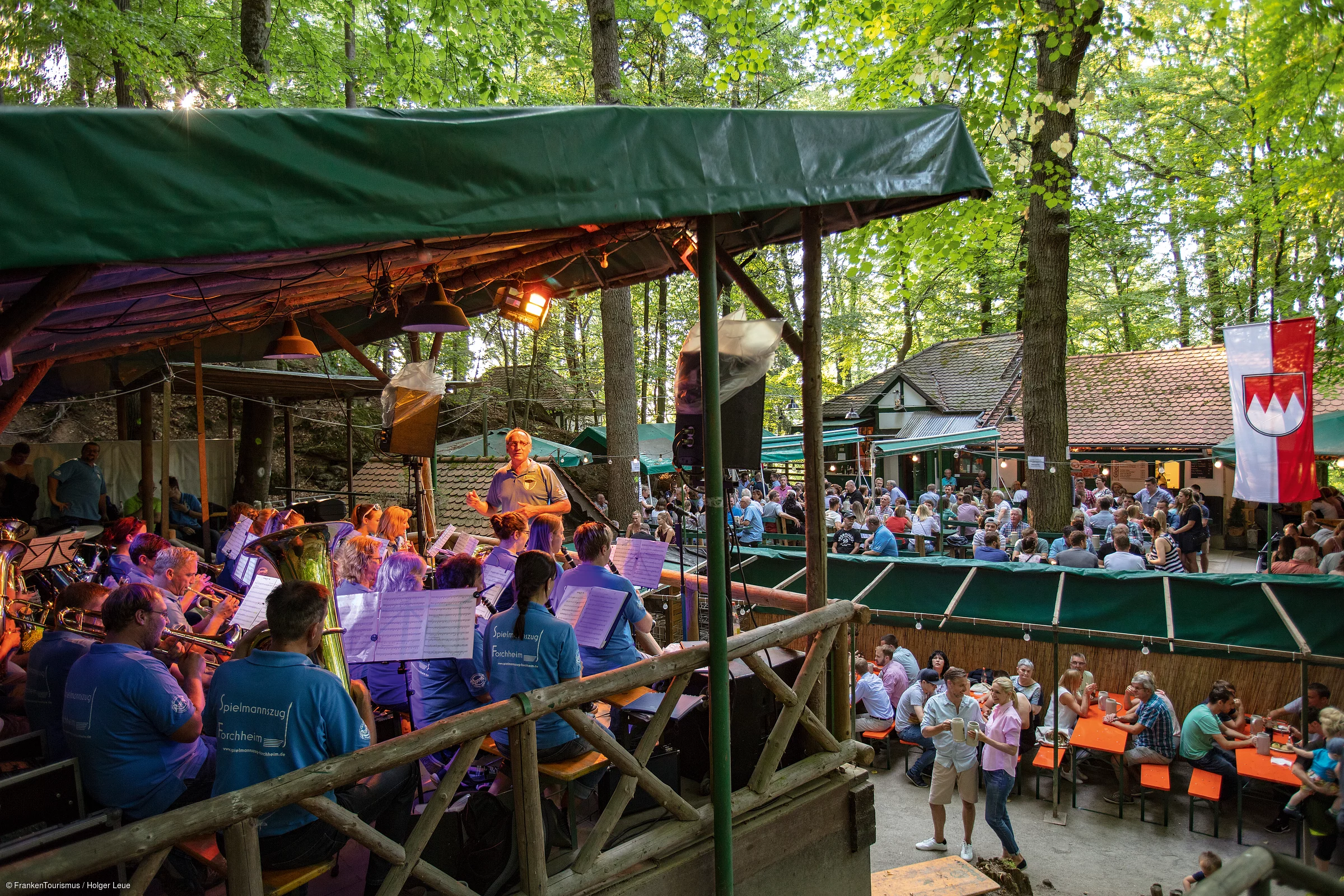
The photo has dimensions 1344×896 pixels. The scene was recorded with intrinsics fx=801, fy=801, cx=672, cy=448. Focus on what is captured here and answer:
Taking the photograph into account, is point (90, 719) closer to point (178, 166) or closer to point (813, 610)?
point (178, 166)

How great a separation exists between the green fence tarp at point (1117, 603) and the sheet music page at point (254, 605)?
4.70m

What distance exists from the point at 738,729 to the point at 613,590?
0.97 metres

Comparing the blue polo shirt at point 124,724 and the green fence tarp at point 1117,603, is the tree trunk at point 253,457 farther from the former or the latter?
the blue polo shirt at point 124,724

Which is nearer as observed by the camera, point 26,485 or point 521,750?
point 521,750

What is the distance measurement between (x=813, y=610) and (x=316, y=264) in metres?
2.94

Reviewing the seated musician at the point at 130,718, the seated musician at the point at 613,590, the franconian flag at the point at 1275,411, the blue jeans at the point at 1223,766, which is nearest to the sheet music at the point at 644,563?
the seated musician at the point at 613,590

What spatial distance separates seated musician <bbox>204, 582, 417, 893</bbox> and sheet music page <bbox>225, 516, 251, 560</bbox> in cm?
386

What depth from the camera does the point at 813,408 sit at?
4062mm

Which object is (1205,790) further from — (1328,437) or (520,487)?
(1328,437)

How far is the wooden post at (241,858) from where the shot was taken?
2420 mm

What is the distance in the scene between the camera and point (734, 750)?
12.8ft

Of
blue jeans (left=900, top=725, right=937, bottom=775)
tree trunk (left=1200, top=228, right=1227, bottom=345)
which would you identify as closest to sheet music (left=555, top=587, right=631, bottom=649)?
blue jeans (left=900, top=725, right=937, bottom=775)

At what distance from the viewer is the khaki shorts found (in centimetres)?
736

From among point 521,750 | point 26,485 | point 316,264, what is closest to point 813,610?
point 521,750
